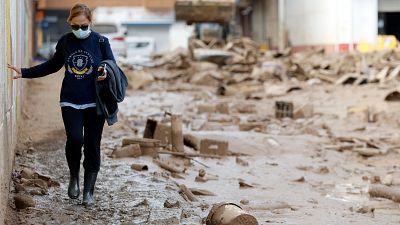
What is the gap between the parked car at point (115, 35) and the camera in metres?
28.4

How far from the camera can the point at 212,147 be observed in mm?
10000

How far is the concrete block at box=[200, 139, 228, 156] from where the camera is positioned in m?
9.97

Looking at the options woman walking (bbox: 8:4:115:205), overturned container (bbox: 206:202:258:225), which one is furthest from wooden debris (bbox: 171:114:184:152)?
overturned container (bbox: 206:202:258:225)

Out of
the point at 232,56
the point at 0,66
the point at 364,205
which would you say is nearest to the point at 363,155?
the point at 364,205

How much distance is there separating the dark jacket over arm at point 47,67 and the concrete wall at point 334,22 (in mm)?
24518

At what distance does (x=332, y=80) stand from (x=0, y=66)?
60.9ft

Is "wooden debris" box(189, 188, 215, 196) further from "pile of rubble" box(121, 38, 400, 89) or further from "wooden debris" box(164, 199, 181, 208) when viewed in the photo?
"pile of rubble" box(121, 38, 400, 89)

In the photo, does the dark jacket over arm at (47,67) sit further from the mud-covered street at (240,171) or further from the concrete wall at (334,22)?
the concrete wall at (334,22)

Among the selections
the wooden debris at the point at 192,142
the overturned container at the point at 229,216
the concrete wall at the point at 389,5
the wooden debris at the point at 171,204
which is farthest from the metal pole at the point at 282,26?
the overturned container at the point at 229,216

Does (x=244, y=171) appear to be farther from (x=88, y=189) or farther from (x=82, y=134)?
(x=82, y=134)

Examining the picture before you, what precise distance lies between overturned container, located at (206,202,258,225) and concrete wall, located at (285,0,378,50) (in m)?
24.8

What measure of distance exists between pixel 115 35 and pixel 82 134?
23.6 meters

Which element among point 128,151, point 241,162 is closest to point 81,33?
point 128,151

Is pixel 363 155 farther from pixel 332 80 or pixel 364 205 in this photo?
pixel 332 80
